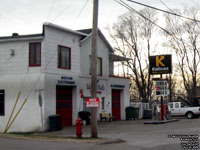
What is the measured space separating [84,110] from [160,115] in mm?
6461

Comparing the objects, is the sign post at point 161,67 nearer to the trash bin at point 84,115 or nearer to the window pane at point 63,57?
the trash bin at point 84,115

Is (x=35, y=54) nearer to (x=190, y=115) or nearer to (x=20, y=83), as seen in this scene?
(x=20, y=83)

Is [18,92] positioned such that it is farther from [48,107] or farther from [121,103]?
[121,103]

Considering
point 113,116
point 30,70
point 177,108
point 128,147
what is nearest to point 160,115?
point 113,116

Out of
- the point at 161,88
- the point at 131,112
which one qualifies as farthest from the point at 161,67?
the point at 131,112

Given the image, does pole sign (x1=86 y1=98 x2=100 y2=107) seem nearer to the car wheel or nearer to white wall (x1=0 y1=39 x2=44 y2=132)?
white wall (x1=0 y1=39 x2=44 y2=132)

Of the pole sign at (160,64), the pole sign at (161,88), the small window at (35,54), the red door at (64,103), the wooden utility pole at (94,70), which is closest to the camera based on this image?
the wooden utility pole at (94,70)

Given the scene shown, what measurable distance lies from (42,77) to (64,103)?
3795 mm

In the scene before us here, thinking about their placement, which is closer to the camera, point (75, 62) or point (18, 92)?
point (18, 92)

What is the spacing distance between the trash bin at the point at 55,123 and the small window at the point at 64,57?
4.07 m

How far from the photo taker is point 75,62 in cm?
2866

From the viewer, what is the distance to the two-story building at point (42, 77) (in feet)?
82.2

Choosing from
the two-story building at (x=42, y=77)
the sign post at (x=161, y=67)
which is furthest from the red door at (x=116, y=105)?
the sign post at (x=161, y=67)

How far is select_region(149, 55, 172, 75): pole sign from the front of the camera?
3005cm
